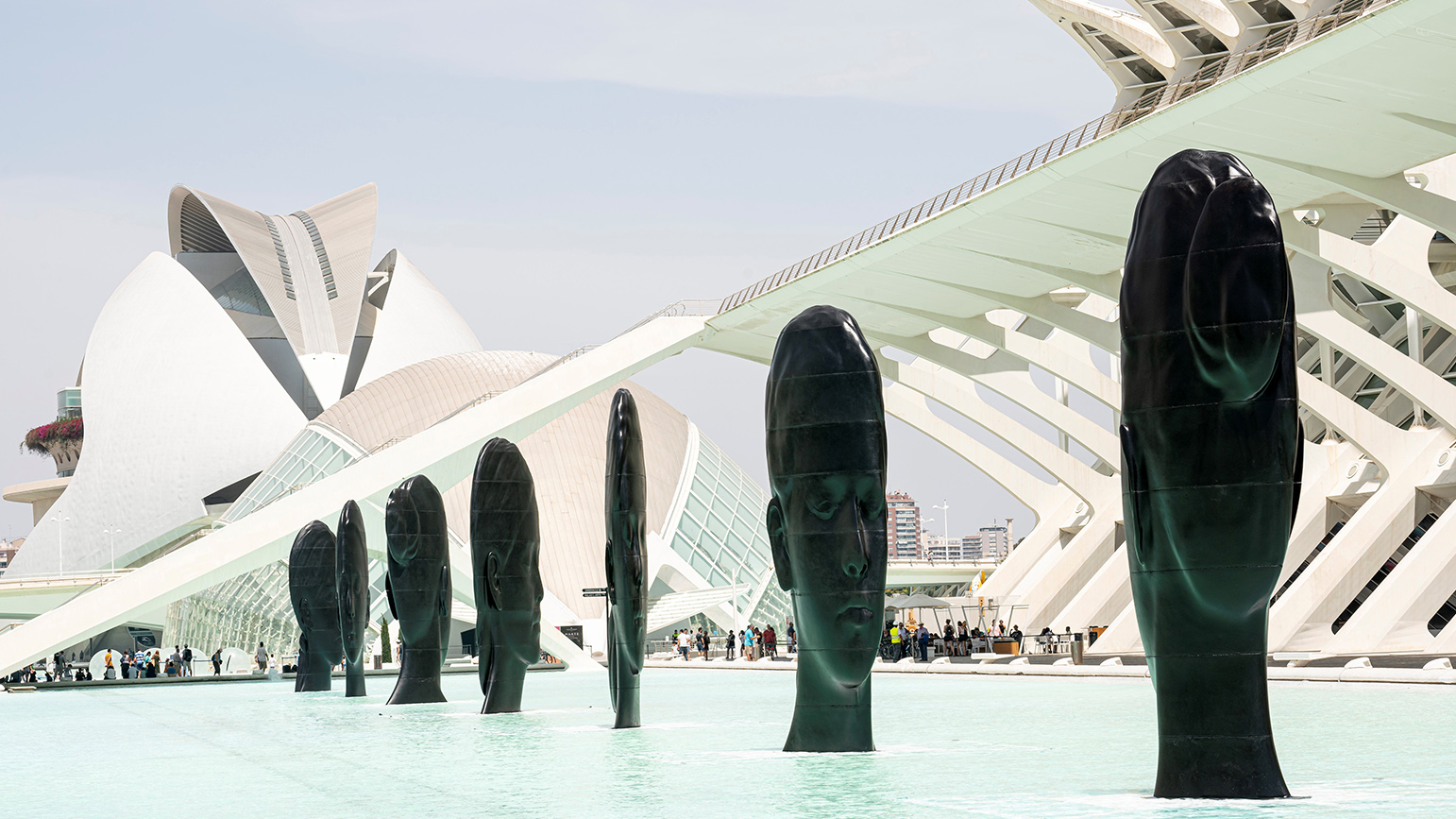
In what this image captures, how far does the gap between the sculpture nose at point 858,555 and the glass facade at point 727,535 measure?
37301mm

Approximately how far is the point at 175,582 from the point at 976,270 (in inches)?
778

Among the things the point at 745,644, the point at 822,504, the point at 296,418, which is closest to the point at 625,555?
the point at 822,504

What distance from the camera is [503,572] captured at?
16469mm

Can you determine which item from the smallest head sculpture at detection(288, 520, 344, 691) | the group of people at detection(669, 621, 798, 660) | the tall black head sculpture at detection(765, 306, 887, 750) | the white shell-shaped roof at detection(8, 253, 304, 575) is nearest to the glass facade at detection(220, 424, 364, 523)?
the white shell-shaped roof at detection(8, 253, 304, 575)

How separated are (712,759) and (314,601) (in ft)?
54.9

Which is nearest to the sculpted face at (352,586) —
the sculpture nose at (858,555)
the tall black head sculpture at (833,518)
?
the tall black head sculpture at (833,518)

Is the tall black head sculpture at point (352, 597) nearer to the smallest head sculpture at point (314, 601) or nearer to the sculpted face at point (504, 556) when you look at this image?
the smallest head sculpture at point (314, 601)

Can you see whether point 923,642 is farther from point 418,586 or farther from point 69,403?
point 69,403

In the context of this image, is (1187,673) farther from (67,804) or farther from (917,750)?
(67,804)

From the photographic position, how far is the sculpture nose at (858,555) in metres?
10.3

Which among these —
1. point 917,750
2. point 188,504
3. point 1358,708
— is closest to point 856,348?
point 917,750

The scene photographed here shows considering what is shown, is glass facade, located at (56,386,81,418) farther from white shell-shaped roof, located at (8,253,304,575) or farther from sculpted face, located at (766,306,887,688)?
sculpted face, located at (766,306,887,688)

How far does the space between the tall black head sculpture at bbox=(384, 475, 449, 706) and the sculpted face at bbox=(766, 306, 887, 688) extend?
997cm

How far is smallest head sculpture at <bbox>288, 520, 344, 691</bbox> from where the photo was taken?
25750 mm
